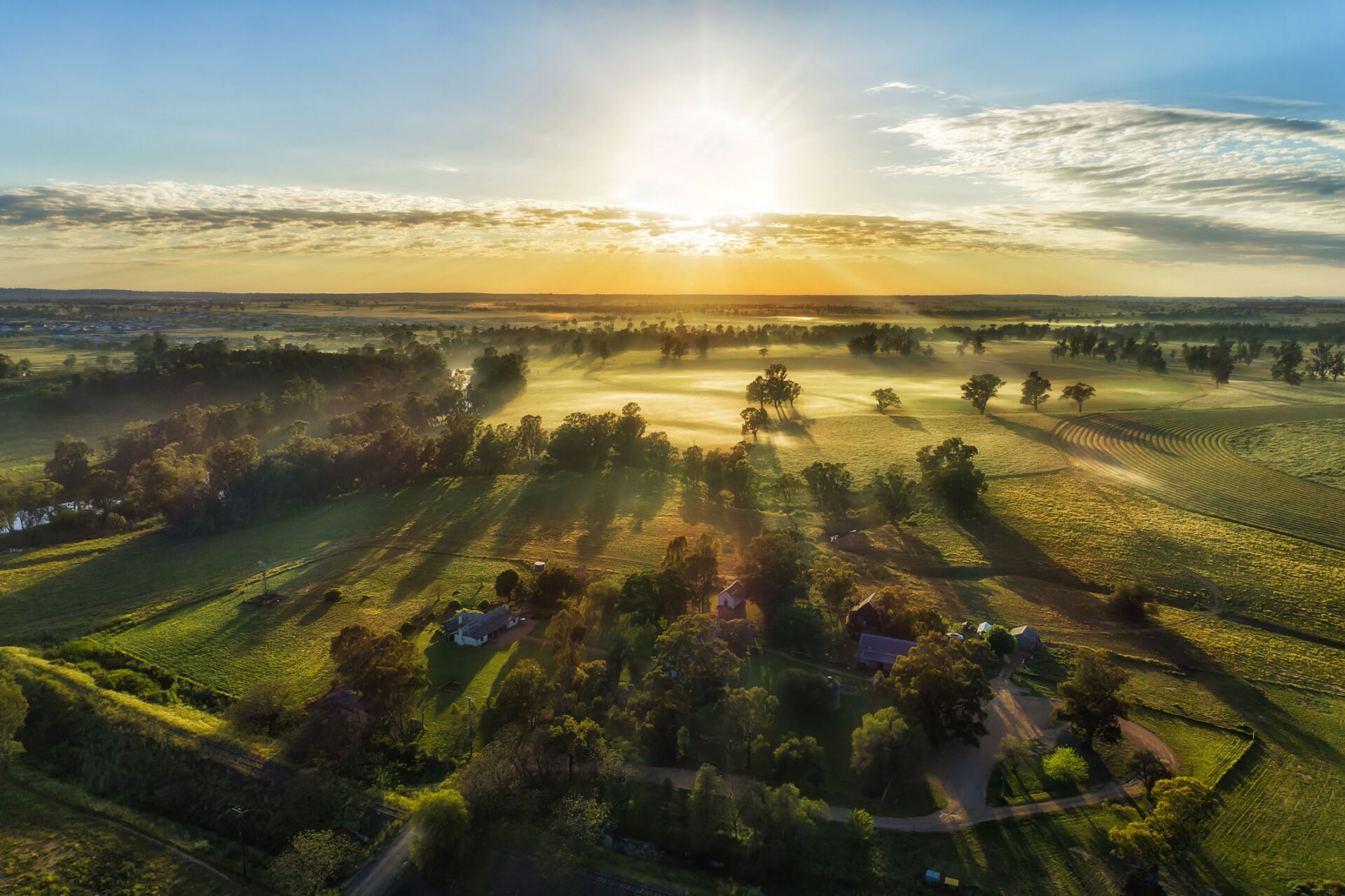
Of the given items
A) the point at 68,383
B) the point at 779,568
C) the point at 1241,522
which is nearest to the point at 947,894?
the point at 779,568

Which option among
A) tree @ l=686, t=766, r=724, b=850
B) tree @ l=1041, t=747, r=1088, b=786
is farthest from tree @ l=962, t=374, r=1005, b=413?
tree @ l=686, t=766, r=724, b=850

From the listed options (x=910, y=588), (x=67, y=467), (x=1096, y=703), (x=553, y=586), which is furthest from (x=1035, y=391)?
(x=67, y=467)

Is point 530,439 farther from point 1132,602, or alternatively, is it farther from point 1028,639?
point 1132,602

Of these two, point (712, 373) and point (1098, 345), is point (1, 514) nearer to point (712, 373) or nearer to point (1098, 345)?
point (712, 373)

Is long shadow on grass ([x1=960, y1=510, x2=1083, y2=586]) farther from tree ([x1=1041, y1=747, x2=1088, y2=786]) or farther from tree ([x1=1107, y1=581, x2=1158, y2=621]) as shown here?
tree ([x1=1041, y1=747, x2=1088, y2=786])

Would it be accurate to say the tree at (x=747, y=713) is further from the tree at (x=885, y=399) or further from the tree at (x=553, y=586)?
the tree at (x=885, y=399)

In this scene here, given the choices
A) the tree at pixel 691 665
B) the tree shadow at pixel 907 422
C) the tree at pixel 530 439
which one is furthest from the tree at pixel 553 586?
the tree shadow at pixel 907 422
